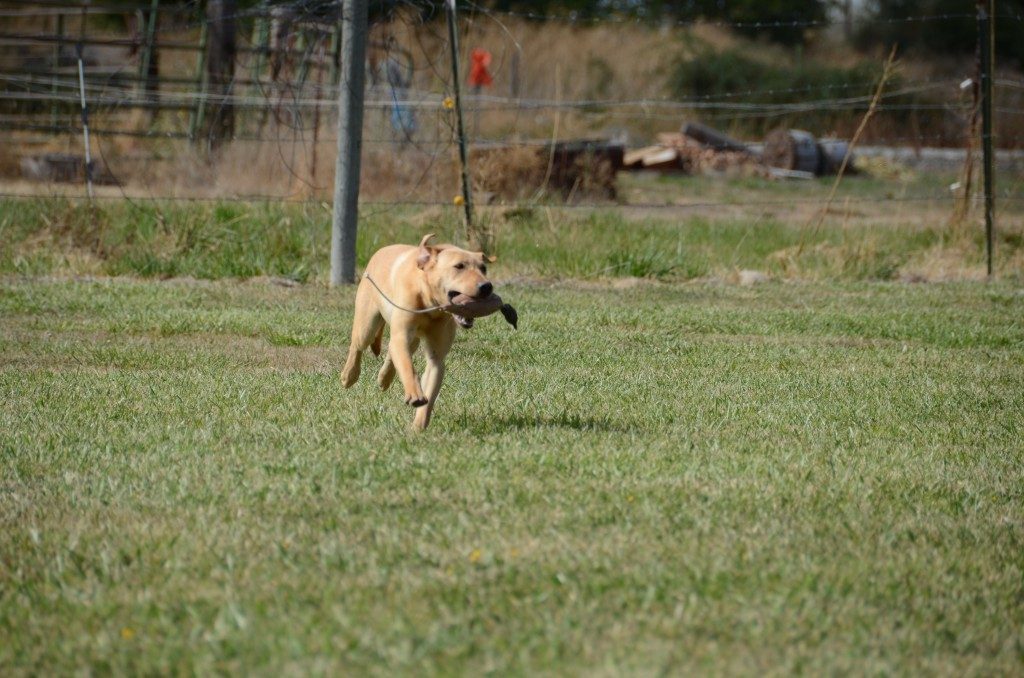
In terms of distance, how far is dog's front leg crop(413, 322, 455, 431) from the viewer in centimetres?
620

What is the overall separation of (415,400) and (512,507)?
1003 mm

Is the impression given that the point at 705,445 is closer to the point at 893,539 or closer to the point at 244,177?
the point at 893,539

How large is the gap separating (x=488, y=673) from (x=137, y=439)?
3.02m

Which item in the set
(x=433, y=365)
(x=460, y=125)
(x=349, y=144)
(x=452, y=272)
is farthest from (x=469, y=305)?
(x=460, y=125)

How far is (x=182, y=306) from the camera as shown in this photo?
10.1 m

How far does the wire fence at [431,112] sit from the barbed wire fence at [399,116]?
6cm

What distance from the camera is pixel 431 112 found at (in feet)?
48.4

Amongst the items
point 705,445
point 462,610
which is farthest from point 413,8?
point 462,610

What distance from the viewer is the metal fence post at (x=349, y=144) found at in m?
11.3

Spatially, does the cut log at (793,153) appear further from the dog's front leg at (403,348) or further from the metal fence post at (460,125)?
the dog's front leg at (403,348)

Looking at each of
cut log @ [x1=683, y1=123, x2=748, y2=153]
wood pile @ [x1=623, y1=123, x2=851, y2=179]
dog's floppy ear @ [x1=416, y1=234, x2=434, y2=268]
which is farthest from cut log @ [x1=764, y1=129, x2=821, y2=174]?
dog's floppy ear @ [x1=416, y1=234, x2=434, y2=268]

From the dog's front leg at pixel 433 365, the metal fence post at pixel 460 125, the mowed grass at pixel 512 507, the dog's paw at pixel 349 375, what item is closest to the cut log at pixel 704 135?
the metal fence post at pixel 460 125

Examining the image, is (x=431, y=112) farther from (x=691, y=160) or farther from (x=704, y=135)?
(x=704, y=135)

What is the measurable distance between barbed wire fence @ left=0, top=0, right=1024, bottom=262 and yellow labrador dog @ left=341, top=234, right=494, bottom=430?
546 cm
